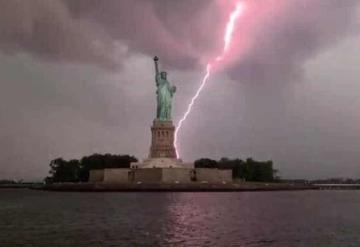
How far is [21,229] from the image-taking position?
3288 cm

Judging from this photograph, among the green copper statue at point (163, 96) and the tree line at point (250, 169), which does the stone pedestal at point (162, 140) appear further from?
the tree line at point (250, 169)

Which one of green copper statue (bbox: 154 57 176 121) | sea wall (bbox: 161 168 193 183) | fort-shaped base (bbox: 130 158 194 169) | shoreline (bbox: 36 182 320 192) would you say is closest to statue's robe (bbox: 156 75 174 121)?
green copper statue (bbox: 154 57 176 121)

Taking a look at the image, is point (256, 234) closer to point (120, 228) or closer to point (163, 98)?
point (120, 228)

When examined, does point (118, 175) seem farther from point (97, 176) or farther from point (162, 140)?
point (162, 140)

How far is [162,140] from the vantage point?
94562mm

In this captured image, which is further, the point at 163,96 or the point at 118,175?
the point at 163,96

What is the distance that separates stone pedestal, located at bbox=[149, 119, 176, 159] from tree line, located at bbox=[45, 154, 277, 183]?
74.2ft

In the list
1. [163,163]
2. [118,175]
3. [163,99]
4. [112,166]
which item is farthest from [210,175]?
[112,166]

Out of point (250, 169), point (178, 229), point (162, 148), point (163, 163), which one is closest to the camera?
point (178, 229)

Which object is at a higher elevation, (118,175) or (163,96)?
(163,96)

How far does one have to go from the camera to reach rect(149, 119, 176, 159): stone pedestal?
93.8m

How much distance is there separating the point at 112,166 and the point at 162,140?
23413mm

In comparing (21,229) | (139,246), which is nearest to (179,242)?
(139,246)

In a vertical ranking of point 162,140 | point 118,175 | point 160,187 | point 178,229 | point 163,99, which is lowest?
point 178,229
